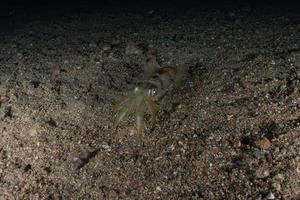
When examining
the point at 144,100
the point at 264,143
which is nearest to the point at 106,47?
the point at 144,100

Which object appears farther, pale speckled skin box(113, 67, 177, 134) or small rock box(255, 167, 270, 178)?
pale speckled skin box(113, 67, 177, 134)

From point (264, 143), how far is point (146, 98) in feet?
4.43

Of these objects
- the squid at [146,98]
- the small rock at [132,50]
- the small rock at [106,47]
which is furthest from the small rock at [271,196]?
the small rock at [106,47]

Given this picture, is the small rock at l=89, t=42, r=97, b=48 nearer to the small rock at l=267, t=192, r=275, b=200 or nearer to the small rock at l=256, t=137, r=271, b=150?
the small rock at l=256, t=137, r=271, b=150

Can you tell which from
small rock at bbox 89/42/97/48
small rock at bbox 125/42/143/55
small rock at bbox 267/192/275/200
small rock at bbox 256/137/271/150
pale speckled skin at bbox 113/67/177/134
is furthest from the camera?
small rock at bbox 89/42/97/48

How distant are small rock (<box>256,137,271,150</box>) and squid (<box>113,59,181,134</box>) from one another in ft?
4.00

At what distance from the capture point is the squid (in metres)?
4.30

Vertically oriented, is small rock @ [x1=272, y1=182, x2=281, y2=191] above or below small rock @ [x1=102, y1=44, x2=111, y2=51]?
below

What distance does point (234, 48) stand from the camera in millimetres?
6117

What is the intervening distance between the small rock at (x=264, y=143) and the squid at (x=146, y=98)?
1.22m

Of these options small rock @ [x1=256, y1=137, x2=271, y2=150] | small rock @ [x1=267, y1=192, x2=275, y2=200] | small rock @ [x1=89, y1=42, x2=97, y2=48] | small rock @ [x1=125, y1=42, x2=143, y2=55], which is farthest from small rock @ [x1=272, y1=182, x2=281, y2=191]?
small rock @ [x1=89, y1=42, x2=97, y2=48]

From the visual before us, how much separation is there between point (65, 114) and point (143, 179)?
156 cm

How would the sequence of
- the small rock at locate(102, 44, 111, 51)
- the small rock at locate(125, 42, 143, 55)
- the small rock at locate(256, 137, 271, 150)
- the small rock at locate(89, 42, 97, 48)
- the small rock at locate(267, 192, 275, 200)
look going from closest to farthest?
the small rock at locate(267, 192, 275, 200) < the small rock at locate(256, 137, 271, 150) < the small rock at locate(125, 42, 143, 55) < the small rock at locate(102, 44, 111, 51) < the small rock at locate(89, 42, 97, 48)

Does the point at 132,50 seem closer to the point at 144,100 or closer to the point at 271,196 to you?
the point at 144,100
